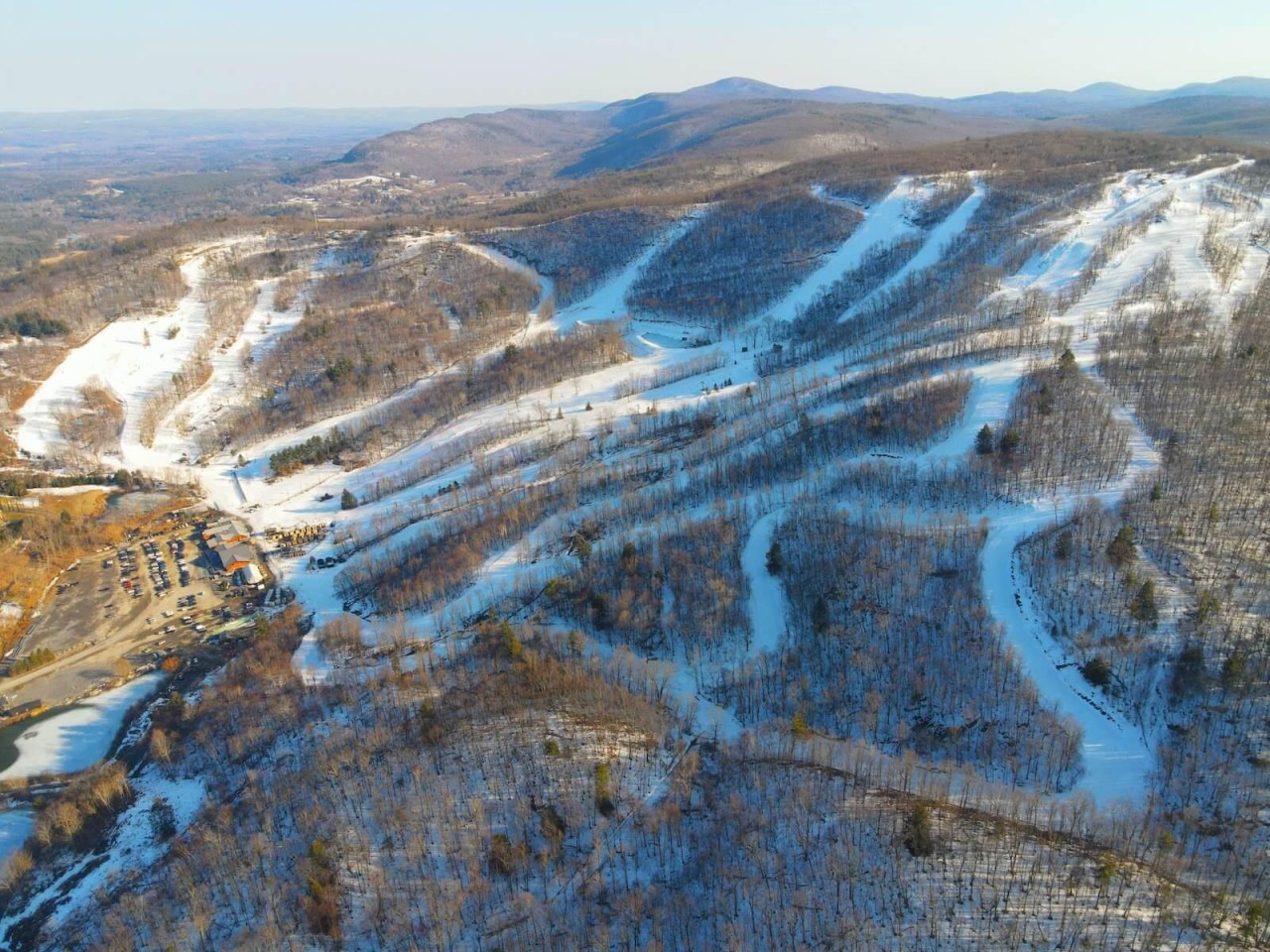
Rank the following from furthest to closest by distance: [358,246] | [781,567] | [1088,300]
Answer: [358,246], [1088,300], [781,567]

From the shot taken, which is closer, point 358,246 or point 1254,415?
point 1254,415

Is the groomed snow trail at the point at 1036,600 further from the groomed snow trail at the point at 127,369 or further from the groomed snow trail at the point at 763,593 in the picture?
the groomed snow trail at the point at 127,369

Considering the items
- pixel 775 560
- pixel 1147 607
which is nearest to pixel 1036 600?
pixel 1147 607

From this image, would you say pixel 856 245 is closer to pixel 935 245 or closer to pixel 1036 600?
pixel 935 245

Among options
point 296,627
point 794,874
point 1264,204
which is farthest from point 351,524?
point 1264,204

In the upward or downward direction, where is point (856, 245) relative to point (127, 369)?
upward

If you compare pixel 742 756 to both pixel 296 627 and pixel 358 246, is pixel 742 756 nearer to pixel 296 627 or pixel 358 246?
pixel 296 627
